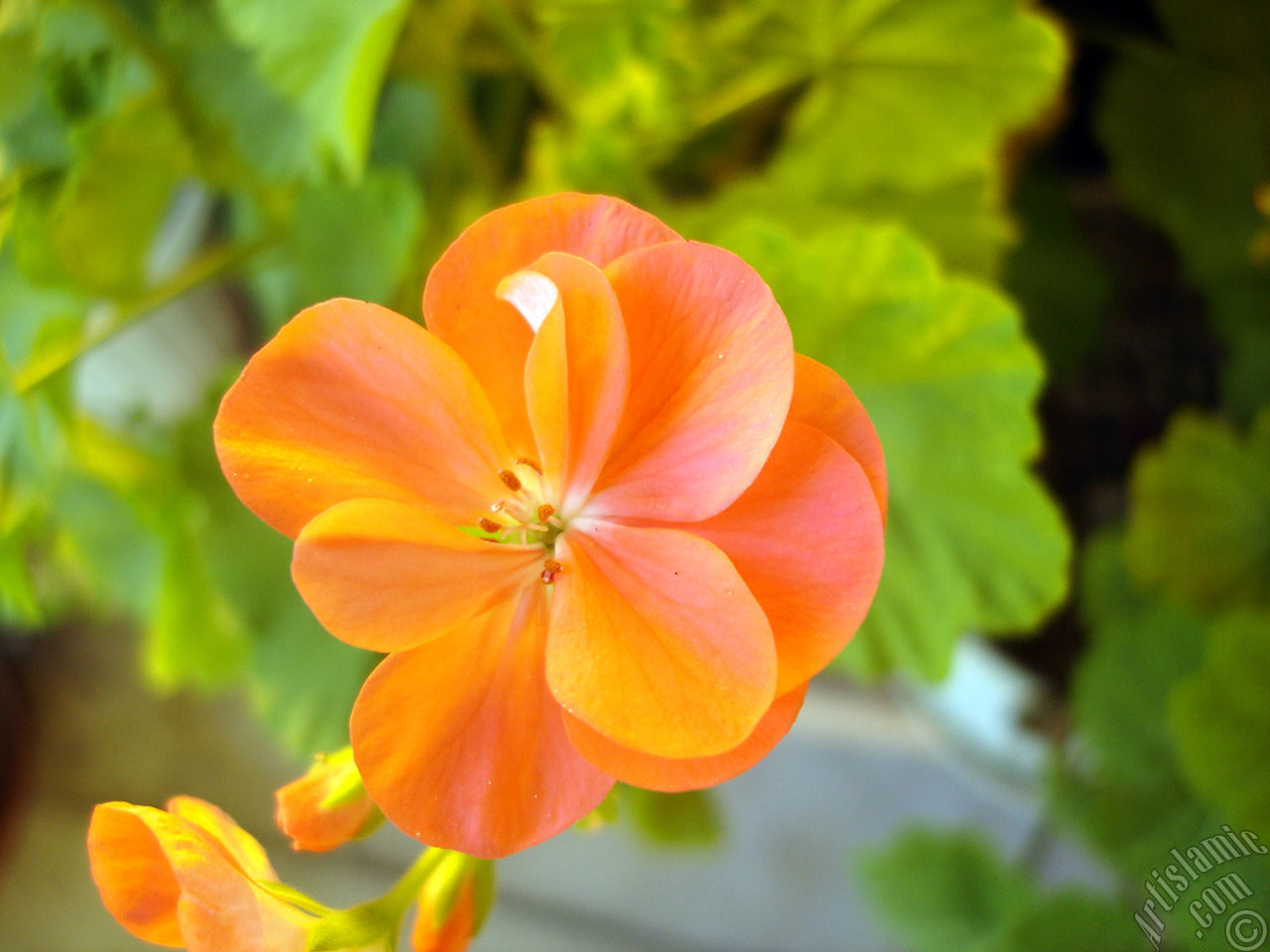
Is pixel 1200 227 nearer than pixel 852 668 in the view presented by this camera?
No

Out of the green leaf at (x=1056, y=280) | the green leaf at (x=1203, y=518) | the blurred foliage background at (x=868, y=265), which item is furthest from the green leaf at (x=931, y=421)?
the green leaf at (x=1056, y=280)

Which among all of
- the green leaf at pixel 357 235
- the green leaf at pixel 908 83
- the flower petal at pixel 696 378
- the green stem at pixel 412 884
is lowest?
the green leaf at pixel 908 83

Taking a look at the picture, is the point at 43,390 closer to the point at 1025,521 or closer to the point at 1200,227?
the point at 1025,521

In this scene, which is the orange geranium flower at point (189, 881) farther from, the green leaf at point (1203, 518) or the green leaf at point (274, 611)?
the green leaf at point (1203, 518)

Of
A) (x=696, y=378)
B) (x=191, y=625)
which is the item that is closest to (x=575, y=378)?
(x=696, y=378)

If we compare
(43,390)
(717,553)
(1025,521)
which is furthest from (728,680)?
(43,390)

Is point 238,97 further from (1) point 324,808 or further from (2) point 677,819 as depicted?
(2) point 677,819

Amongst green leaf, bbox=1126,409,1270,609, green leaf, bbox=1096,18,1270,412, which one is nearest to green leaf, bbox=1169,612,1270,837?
green leaf, bbox=1126,409,1270,609
